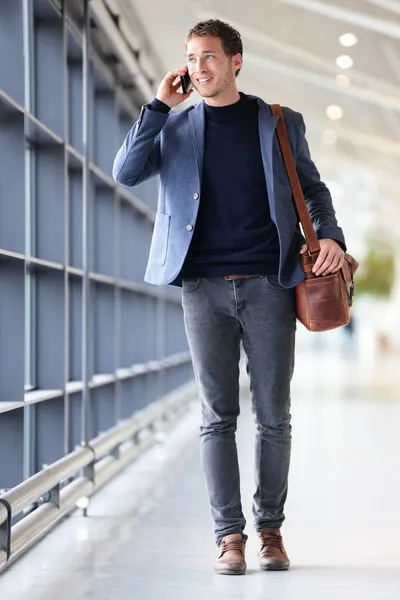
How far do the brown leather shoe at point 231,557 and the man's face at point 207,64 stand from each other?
130 centimetres

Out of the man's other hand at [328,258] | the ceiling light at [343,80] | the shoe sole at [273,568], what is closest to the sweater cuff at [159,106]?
the man's other hand at [328,258]

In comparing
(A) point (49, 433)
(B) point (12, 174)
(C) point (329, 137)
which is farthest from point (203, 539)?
(C) point (329, 137)

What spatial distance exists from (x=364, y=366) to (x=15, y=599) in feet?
55.9

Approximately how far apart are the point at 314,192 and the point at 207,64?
515mm

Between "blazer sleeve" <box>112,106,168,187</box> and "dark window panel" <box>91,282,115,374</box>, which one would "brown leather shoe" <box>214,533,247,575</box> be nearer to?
"blazer sleeve" <box>112,106,168,187</box>

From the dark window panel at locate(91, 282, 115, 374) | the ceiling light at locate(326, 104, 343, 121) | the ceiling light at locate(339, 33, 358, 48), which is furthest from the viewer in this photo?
the ceiling light at locate(326, 104, 343, 121)

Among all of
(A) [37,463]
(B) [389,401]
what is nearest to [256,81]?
(B) [389,401]

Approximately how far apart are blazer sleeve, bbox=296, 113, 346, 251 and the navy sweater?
0.49 feet

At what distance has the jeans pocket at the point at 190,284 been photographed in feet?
10.5

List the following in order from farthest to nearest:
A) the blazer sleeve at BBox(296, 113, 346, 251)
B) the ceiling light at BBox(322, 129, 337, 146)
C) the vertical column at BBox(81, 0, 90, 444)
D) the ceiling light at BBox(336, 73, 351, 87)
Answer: the ceiling light at BBox(322, 129, 337, 146)
the ceiling light at BBox(336, 73, 351, 87)
the vertical column at BBox(81, 0, 90, 444)
the blazer sleeve at BBox(296, 113, 346, 251)

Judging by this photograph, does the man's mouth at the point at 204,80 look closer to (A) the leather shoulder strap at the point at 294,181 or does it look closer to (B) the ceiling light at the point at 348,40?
(A) the leather shoulder strap at the point at 294,181

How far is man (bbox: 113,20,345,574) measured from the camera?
3113 mm

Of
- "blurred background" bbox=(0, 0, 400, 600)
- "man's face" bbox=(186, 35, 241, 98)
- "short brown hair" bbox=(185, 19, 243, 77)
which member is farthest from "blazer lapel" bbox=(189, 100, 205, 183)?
"blurred background" bbox=(0, 0, 400, 600)

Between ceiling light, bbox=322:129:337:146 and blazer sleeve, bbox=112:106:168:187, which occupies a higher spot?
ceiling light, bbox=322:129:337:146
